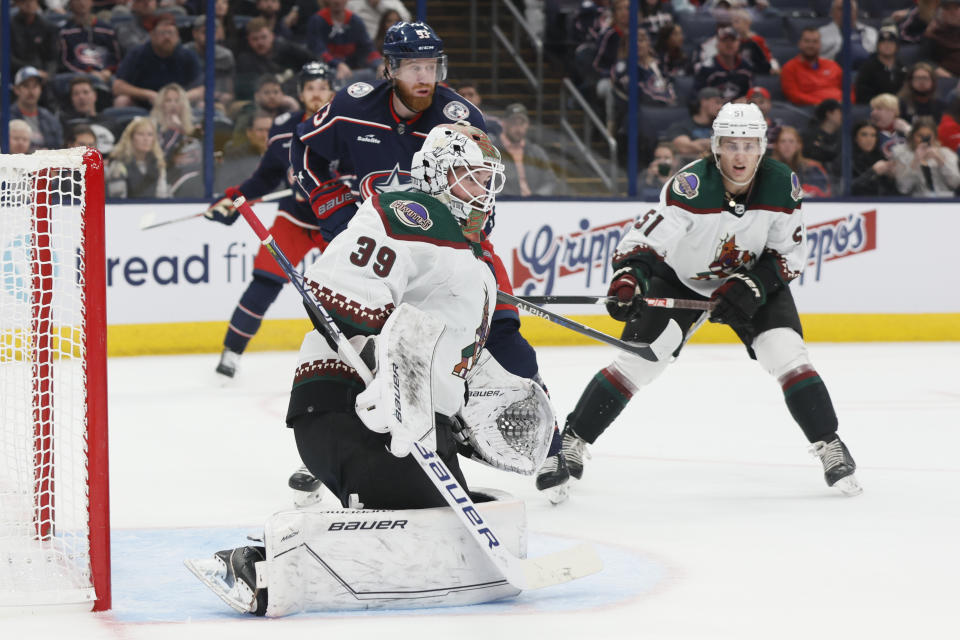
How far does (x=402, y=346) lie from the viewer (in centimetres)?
239

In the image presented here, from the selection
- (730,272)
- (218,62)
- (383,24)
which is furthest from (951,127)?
(730,272)

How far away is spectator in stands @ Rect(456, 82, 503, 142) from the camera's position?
712 centimetres

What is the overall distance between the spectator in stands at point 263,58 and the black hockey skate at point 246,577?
4.56m

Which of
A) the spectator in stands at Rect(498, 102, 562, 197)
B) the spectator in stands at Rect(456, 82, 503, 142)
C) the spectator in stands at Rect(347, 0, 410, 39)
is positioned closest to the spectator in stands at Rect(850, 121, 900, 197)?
the spectator in stands at Rect(498, 102, 562, 197)

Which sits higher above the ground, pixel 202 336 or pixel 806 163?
pixel 806 163

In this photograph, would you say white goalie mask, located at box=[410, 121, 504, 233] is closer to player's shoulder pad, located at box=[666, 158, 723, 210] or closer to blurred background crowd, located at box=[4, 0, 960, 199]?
player's shoulder pad, located at box=[666, 158, 723, 210]

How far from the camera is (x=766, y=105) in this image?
7.51 meters

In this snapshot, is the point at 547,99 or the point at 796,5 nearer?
the point at 547,99

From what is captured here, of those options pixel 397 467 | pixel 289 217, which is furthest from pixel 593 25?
pixel 397 467

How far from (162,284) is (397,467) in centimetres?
418

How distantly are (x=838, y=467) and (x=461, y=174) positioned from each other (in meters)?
1.54

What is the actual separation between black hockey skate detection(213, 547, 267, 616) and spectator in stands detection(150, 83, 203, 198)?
436 centimetres

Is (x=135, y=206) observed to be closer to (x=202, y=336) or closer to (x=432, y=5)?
(x=202, y=336)

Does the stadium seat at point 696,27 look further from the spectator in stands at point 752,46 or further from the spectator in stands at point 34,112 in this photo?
the spectator in stands at point 34,112
